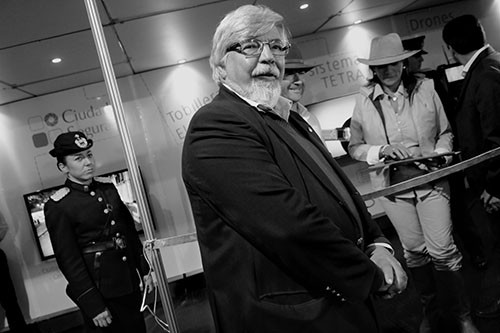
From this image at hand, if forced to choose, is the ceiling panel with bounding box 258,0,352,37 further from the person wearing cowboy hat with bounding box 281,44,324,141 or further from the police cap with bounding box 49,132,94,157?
the police cap with bounding box 49,132,94,157

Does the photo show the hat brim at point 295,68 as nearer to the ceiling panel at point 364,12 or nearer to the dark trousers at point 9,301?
the ceiling panel at point 364,12

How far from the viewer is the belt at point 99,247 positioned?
84.0 inches

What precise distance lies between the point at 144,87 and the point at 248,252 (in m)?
3.81

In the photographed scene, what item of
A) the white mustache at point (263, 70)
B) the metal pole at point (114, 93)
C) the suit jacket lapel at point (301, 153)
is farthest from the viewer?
the metal pole at point (114, 93)

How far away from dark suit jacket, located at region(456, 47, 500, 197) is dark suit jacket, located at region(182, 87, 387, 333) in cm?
144

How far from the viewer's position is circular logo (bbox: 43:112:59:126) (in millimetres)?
3889

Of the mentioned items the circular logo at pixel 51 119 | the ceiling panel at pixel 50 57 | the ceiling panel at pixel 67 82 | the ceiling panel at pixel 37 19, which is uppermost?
the ceiling panel at pixel 37 19

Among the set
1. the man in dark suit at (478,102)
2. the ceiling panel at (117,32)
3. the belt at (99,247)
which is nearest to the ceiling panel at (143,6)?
the ceiling panel at (117,32)

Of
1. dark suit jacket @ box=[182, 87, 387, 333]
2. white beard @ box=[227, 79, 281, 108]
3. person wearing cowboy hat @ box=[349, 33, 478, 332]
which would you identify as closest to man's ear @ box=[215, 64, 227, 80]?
white beard @ box=[227, 79, 281, 108]

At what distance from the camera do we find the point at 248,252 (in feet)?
2.90

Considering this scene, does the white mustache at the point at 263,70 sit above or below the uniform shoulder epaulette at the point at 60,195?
above

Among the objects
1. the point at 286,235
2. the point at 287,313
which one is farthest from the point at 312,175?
the point at 287,313

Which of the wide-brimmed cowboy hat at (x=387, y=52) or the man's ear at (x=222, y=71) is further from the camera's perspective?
the wide-brimmed cowboy hat at (x=387, y=52)

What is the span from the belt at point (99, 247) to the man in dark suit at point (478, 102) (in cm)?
204
